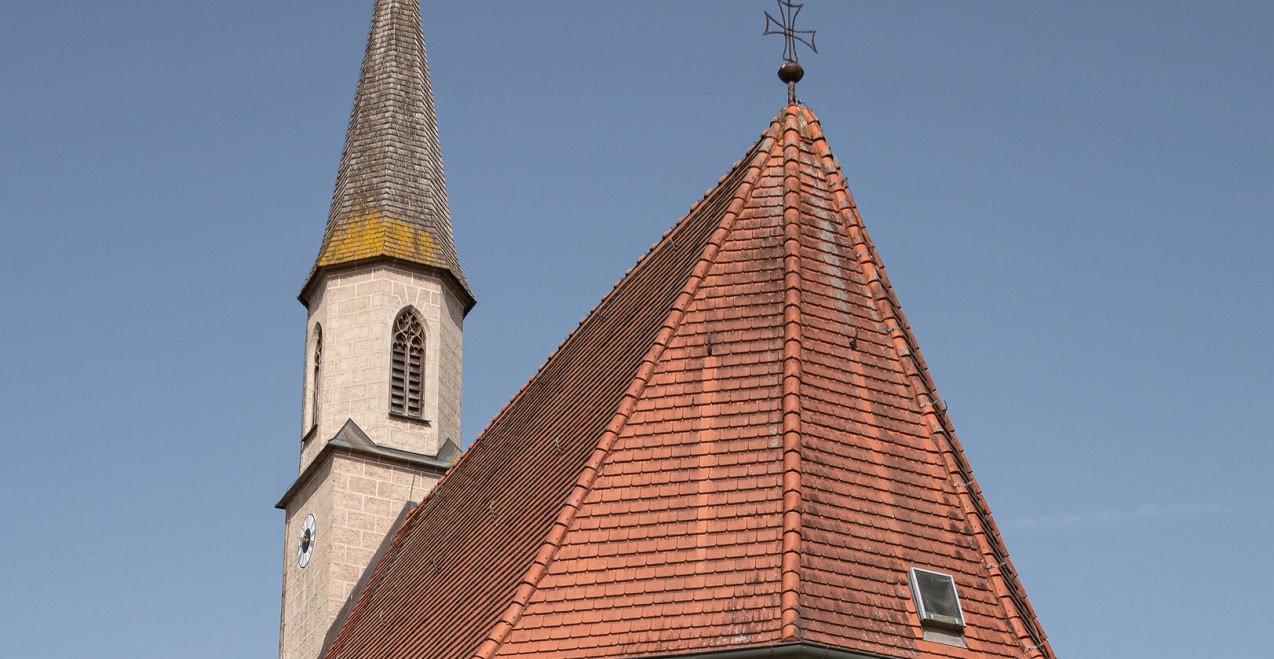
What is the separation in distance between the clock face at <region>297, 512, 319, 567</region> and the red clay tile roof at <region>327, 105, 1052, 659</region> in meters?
8.68

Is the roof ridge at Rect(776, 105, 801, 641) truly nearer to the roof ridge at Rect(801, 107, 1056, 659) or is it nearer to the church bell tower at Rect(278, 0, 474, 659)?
the roof ridge at Rect(801, 107, 1056, 659)

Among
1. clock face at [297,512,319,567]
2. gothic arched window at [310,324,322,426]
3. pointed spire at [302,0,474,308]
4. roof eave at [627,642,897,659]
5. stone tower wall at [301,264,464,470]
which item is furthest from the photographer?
pointed spire at [302,0,474,308]

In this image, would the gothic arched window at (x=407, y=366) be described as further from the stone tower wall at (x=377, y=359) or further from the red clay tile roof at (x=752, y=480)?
the red clay tile roof at (x=752, y=480)

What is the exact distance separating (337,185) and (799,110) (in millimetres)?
13262

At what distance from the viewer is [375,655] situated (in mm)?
20312

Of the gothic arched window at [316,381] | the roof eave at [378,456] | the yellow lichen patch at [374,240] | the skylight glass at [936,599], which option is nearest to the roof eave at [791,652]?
the skylight glass at [936,599]

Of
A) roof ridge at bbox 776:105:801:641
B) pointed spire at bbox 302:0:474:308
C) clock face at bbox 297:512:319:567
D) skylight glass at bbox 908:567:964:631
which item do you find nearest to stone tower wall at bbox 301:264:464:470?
pointed spire at bbox 302:0:474:308

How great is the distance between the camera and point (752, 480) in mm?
15242

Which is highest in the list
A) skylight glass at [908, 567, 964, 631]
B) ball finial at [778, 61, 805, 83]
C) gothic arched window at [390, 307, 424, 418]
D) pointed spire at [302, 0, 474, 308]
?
pointed spire at [302, 0, 474, 308]

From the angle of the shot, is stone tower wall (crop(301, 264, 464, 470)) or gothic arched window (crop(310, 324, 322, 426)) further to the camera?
gothic arched window (crop(310, 324, 322, 426))

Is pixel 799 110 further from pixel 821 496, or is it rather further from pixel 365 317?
pixel 365 317

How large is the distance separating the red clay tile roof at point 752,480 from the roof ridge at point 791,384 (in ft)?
0.06

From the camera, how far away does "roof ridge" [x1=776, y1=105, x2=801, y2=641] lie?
14.3m

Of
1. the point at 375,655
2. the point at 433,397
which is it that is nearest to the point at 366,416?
the point at 433,397
